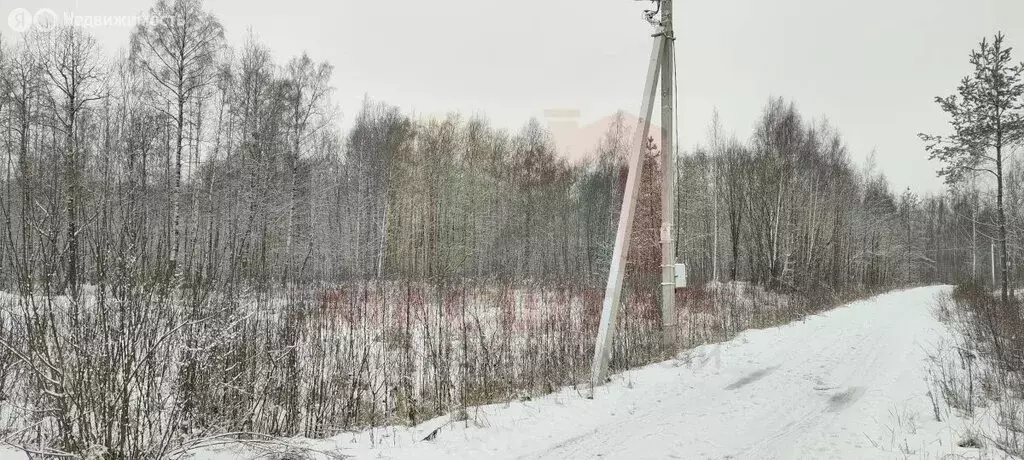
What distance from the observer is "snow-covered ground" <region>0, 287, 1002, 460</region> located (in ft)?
13.2

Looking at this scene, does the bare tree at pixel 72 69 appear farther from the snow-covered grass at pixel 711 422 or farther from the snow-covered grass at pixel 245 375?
the snow-covered grass at pixel 711 422

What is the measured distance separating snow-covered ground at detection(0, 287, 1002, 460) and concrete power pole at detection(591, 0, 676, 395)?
0.61 metres

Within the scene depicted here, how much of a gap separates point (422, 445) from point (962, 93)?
2855 cm

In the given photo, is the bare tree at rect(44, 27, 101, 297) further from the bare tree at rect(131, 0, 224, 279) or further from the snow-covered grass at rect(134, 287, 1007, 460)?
the snow-covered grass at rect(134, 287, 1007, 460)

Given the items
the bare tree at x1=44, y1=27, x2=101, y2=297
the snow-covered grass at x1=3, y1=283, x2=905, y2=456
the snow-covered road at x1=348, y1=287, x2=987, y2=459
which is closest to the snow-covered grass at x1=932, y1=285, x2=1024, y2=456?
the snow-covered road at x1=348, y1=287, x2=987, y2=459

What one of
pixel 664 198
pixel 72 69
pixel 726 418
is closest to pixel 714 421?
pixel 726 418

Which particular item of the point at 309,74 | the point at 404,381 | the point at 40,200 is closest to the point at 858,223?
the point at 309,74

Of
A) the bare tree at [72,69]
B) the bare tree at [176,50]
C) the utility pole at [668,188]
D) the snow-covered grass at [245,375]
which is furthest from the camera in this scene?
the bare tree at [176,50]

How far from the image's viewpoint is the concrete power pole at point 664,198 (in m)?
6.48

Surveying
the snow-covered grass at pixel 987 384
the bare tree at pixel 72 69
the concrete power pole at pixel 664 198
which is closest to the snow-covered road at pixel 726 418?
the snow-covered grass at pixel 987 384

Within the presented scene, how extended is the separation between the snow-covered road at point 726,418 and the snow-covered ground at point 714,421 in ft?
0.04

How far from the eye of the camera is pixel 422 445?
4.21 m

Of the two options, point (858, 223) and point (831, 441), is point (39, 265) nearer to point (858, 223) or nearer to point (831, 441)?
point (831, 441)

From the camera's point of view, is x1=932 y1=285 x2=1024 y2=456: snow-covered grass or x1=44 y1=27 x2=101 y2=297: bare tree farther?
x1=44 y1=27 x2=101 y2=297: bare tree
